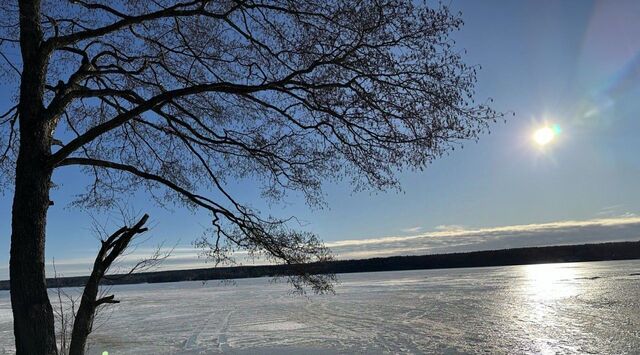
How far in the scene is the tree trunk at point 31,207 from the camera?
390cm

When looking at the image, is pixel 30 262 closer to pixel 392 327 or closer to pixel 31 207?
pixel 31 207

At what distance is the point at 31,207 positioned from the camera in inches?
158

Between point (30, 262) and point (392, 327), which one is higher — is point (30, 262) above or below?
above

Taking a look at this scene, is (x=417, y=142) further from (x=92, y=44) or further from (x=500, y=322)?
(x=500, y=322)

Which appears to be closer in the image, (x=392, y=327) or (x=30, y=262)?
(x=30, y=262)

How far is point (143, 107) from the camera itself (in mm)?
4086

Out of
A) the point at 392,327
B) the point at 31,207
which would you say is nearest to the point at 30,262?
the point at 31,207

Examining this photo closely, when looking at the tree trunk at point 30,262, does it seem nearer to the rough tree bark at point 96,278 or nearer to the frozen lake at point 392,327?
the rough tree bark at point 96,278

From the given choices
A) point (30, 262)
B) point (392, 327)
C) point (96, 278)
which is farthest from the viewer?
point (392, 327)

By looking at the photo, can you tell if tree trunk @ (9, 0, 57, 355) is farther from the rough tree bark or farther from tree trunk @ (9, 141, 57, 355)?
the rough tree bark

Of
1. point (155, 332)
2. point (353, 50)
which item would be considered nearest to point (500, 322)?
point (155, 332)

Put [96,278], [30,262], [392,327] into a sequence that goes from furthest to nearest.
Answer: [392,327] < [96,278] < [30,262]

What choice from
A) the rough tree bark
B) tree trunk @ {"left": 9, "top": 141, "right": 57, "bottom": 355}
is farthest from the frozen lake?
tree trunk @ {"left": 9, "top": 141, "right": 57, "bottom": 355}

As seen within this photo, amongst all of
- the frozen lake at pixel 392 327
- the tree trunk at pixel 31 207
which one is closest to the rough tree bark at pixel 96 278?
the tree trunk at pixel 31 207
